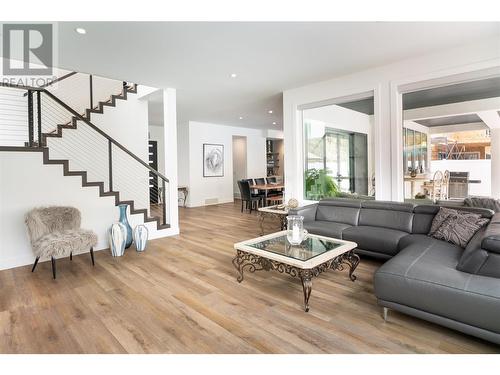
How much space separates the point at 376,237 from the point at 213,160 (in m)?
6.58

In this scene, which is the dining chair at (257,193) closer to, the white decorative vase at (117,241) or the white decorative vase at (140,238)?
the white decorative vase at (140,238)

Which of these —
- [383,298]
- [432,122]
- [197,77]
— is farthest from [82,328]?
[432,122]

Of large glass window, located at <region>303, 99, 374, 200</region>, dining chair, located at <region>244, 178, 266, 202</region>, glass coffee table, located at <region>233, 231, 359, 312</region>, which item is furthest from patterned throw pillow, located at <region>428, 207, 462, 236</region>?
dining chair, located at <region>244, 178, 266, 202</region>

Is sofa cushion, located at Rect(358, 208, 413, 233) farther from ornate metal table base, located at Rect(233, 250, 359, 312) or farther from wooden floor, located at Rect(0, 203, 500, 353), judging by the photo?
ornate metal table base, located at Rect(233, 250, 359, 312)

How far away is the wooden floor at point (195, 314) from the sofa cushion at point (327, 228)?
1.62 ft

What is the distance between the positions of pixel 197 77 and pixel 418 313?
425 cm

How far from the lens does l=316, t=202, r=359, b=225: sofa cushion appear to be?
13.1ft

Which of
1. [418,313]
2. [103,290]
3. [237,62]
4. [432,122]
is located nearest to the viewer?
[418,313]

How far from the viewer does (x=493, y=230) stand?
2.21 metres

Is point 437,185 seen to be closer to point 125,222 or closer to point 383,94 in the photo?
point 383,94

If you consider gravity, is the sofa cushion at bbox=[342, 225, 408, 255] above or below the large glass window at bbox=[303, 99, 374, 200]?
below

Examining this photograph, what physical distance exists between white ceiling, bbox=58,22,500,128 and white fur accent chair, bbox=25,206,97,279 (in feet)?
6.55

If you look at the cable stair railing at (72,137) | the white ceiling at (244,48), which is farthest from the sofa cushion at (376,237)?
the cable stair railing at (72,137)
